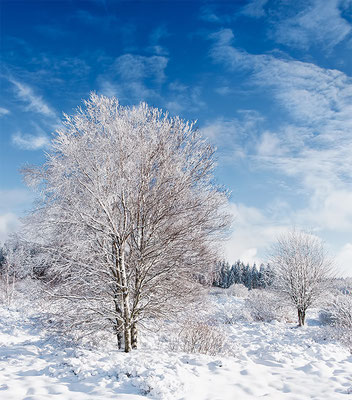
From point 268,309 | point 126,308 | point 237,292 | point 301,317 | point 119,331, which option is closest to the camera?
point 126,308

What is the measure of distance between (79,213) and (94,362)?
3.06 metres

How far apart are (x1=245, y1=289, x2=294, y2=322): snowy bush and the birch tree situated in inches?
533

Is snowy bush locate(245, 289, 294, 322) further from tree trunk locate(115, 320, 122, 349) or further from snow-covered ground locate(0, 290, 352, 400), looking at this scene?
tree trunk locate(115, 320, 122, 349)

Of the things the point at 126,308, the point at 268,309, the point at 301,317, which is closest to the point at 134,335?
the point at 126,308

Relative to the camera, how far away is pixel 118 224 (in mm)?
6836

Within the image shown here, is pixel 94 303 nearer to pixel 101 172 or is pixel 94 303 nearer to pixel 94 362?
pixel 94 362

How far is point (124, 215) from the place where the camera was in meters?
6.60

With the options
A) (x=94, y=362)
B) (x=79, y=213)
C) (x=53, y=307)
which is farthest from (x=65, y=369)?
(x=79, y=213)

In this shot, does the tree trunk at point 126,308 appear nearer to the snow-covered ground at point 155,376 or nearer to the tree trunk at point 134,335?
the snow-covered ground at point 155,376

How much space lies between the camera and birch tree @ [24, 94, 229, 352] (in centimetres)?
638

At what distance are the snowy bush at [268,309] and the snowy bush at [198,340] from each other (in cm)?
1205

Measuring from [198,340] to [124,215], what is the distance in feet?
12.8

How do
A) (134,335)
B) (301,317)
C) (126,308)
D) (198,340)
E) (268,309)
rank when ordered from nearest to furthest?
(126,308)
(134,335)
(198,340)
(301,317)
(268,309)

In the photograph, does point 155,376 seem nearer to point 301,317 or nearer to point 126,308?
point 126,308
